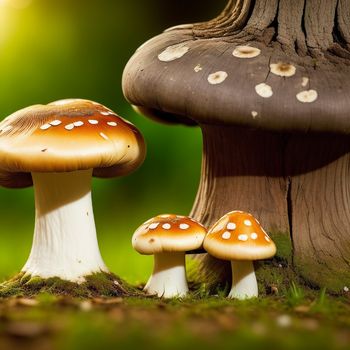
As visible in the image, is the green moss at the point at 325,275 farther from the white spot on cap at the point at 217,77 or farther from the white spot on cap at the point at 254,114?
the white spot on cap at the point at 217,77

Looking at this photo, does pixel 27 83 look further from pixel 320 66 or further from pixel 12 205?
pixel 320 66

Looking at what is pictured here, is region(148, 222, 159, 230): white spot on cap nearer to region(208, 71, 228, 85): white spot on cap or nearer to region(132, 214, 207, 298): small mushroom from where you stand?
region(132, 214, 207, 298): small mushroom

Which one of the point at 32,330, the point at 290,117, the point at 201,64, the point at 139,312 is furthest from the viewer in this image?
the point at 201,64

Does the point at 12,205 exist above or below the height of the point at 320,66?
below

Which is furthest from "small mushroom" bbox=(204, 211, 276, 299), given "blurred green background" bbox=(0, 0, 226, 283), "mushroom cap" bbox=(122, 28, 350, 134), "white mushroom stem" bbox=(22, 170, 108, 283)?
"blurred green background" bbox=(0, 0, 226, 283)

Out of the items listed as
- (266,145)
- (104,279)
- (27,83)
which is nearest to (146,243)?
(104,279)

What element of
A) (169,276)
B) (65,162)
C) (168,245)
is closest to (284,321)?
(168,245)
